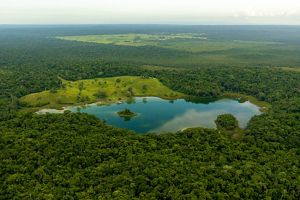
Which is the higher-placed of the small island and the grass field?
the grass field

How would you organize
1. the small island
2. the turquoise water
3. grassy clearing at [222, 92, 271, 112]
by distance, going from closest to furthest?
the turquoise water, the small island, grassy clearing at [222, 92, 271, 112]

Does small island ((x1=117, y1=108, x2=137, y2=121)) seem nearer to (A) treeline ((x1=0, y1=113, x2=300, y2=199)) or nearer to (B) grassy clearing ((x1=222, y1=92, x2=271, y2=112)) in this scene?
(A) treeline ((x1=0, y1=113, x2=300, y2=199))

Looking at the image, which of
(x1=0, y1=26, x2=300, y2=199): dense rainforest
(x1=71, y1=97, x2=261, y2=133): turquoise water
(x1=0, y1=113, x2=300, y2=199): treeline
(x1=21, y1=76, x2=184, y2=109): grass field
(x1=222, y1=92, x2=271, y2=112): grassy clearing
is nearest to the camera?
(x1=0, y1=113, x2=300, y2=199): treeline

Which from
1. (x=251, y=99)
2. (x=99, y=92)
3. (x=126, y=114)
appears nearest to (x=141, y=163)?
(x=126, y=114)

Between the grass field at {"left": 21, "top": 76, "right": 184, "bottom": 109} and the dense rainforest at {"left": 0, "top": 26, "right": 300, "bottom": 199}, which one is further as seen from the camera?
the grass field at {"left": 21, "top": 76, "right": 184, "bottom": 109}

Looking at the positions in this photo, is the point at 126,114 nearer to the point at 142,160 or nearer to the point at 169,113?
the point at 169,113

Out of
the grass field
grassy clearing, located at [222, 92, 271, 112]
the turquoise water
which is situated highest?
the grass field

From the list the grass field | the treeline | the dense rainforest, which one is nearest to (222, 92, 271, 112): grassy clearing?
the dense rainforest
